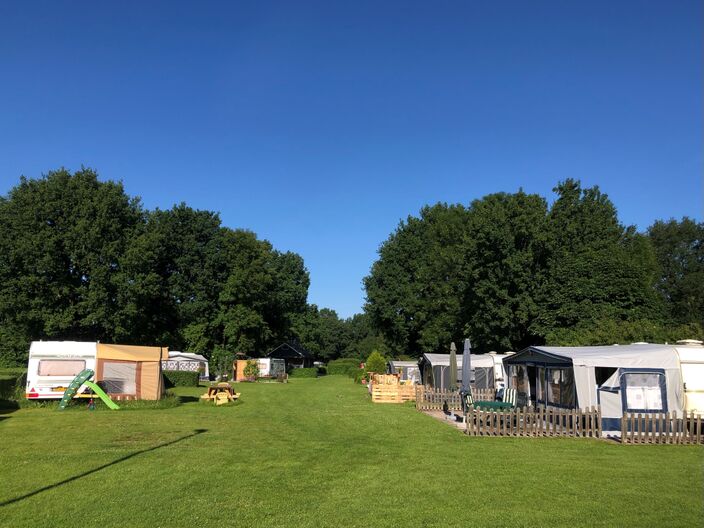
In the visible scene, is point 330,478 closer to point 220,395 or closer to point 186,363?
point 220,395

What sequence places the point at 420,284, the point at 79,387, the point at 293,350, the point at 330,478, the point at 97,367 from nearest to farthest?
the point at 330,478
the point at 79,387
the point at 97,367
the point at 420,284
the point at 293,350

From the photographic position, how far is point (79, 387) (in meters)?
21.5

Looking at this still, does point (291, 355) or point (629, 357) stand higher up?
point (291, 355)

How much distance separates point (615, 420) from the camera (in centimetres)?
1533

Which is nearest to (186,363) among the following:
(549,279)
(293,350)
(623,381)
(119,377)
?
(119,377)

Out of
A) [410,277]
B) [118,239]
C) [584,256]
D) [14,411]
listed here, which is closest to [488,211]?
[584,256]

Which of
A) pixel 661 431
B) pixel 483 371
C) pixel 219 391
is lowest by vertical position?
pixel 661 431

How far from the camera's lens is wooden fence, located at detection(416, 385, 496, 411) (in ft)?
74.9

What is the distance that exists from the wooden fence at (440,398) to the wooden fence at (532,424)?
25.6 ft

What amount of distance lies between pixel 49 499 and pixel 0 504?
582mm

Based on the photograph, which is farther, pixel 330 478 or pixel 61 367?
pixel 61 367

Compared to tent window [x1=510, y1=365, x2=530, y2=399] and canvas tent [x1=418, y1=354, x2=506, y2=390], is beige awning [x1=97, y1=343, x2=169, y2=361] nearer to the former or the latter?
canvas tent [x1=418, y1=354, x2=506, y2=390]

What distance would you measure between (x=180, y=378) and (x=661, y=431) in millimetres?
31164

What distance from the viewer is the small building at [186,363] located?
43.9 meters
